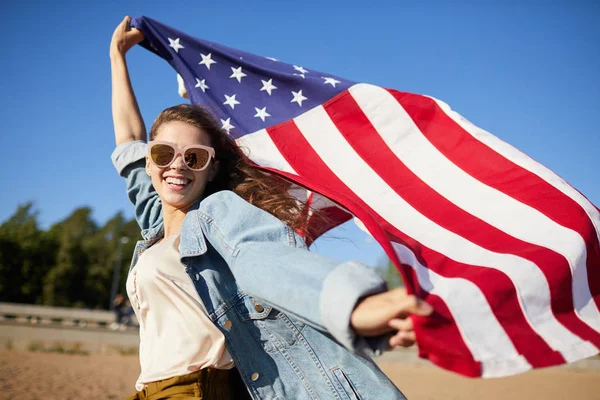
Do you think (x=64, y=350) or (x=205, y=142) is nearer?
(x=205, y=142)

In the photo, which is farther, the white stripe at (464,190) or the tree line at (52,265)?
the tree line at (52,265)

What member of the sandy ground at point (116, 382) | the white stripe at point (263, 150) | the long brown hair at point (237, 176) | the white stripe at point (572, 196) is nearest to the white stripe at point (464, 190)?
the white stripe at point (572, 196)

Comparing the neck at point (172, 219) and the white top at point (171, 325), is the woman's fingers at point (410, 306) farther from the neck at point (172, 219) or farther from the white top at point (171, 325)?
the neck at point (172, 219)

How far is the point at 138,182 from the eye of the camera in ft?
10.9

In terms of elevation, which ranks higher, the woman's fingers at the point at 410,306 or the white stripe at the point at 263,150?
the white stripe at the point at 263,150

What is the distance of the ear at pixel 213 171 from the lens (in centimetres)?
292

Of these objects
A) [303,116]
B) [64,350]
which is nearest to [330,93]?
[303,116]

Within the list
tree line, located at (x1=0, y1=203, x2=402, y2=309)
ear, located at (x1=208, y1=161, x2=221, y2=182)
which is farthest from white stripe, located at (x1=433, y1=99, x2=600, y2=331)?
tree line, located at (x1=0, y1=203, x2=402, y2=309)

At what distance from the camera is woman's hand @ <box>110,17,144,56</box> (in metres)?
4.05

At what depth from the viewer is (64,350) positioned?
16266 mm

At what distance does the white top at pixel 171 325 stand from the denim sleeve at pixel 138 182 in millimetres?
660

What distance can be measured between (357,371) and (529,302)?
770 mm

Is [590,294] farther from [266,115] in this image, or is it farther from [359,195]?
[266,115]

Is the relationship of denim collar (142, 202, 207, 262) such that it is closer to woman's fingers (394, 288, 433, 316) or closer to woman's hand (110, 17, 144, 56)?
woman's fingers (394, 288, 433, 316)
